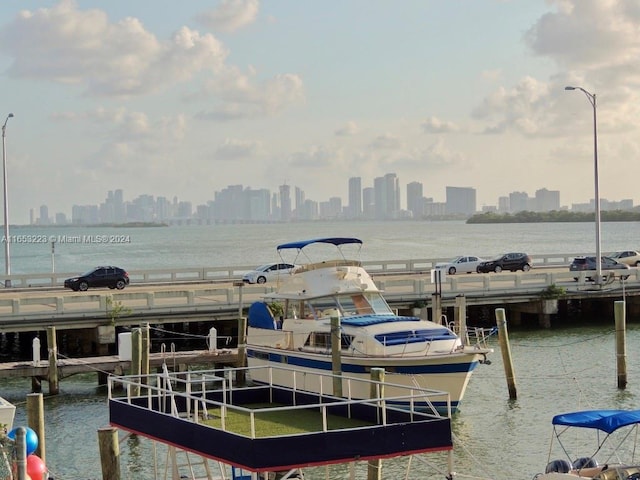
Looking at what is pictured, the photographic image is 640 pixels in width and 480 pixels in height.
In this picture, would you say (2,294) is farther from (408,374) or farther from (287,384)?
(408,374)

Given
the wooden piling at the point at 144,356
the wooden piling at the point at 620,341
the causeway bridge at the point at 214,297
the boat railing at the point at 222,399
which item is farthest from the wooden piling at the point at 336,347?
the wooden piling at the point at 620,341

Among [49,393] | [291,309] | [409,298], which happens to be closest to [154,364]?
[49,393]

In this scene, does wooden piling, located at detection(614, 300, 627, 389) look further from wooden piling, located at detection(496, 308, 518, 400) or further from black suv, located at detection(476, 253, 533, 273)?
black suv, located at detection(476, 253, 533, 273)

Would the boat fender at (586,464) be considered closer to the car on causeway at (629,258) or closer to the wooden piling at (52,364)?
the wooden piling at (52,364)

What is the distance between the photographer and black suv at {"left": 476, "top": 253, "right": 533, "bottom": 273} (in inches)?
2677

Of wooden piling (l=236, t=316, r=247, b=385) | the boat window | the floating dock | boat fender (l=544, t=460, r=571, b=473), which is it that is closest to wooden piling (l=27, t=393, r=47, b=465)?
the floating dock

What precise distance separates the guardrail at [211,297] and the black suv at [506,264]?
12.6 meters

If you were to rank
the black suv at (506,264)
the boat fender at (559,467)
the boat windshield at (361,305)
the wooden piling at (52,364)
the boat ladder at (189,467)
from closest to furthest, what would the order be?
1. the boat ladder at (189,467)
2. the boat fender at (559,467)
3. the boat windshield at (361,305)
4. the wooden piling at (52,364)
5. the black suv at (506,264)

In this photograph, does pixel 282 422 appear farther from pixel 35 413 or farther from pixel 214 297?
pixel 214 297

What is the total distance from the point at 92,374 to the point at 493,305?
2337cm

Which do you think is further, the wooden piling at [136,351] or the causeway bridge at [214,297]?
the causeway bridge at [214,297]

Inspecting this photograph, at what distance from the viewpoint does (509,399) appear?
112 ft

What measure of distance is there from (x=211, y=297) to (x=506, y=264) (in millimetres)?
26659

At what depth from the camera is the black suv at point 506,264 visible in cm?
6800
